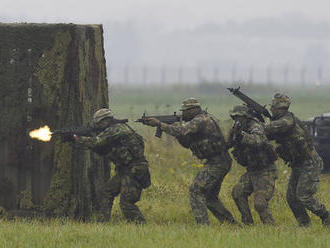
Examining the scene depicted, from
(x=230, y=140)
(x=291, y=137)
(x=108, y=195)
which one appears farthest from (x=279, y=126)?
(x=108, y=195)

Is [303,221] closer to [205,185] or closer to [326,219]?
[326,219]

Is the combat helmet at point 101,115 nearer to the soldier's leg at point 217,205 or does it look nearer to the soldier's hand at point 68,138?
the soldier's hand at point 68,138

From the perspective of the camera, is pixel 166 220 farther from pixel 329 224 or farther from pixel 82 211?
pixel 329 224

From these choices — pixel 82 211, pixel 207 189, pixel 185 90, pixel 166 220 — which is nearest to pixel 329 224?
pixel 207 189

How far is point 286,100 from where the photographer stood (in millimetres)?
11648

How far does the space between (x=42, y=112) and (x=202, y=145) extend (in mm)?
2485

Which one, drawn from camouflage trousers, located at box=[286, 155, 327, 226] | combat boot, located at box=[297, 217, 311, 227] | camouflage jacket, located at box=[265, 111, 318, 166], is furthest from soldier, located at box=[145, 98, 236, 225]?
combat boot, located at box=[297, 217, 311, 227]

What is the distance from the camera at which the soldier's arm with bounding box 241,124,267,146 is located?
1139cm

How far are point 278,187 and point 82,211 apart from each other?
5301mm

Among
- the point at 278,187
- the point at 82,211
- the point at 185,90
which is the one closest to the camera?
the point at 82,211

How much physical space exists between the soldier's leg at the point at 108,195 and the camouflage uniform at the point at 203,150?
3.85 ft

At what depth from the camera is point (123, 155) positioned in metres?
11.8

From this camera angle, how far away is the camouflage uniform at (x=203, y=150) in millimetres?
11531

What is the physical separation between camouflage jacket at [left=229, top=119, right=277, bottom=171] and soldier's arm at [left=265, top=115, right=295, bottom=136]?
106 mm
